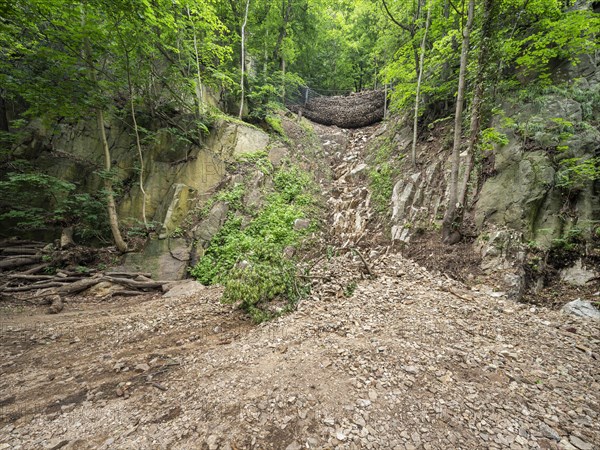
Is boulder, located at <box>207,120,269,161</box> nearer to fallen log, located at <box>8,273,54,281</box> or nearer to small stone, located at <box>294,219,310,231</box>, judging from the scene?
small stone, located at <box>294,219,310,231</box>

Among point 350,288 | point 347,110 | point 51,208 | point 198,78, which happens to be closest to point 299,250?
point 350,288

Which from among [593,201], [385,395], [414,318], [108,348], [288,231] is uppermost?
[593,201]

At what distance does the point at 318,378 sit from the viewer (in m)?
2.90

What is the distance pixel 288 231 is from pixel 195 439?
19.9 ft

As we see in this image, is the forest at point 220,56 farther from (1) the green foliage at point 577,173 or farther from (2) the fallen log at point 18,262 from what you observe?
(2) the fallen log at point 18,262

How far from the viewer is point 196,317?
5.01 metres

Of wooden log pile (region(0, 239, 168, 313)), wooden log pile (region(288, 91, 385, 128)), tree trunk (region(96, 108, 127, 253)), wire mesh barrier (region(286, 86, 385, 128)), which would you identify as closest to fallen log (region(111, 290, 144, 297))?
wooden log pile (region(0, 239, 168, 313))

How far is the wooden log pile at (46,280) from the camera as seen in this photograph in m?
6.32

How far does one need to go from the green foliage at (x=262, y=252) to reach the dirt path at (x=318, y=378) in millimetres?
534

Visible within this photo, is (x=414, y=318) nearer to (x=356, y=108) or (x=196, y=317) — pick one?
(x=196, y=317)

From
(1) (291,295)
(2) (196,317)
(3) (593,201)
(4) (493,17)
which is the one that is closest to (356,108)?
(4) (493,17)

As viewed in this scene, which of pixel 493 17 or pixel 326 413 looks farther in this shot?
pixel 493 17

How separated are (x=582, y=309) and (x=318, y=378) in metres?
4.73

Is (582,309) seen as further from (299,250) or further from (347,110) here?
(347,110)
